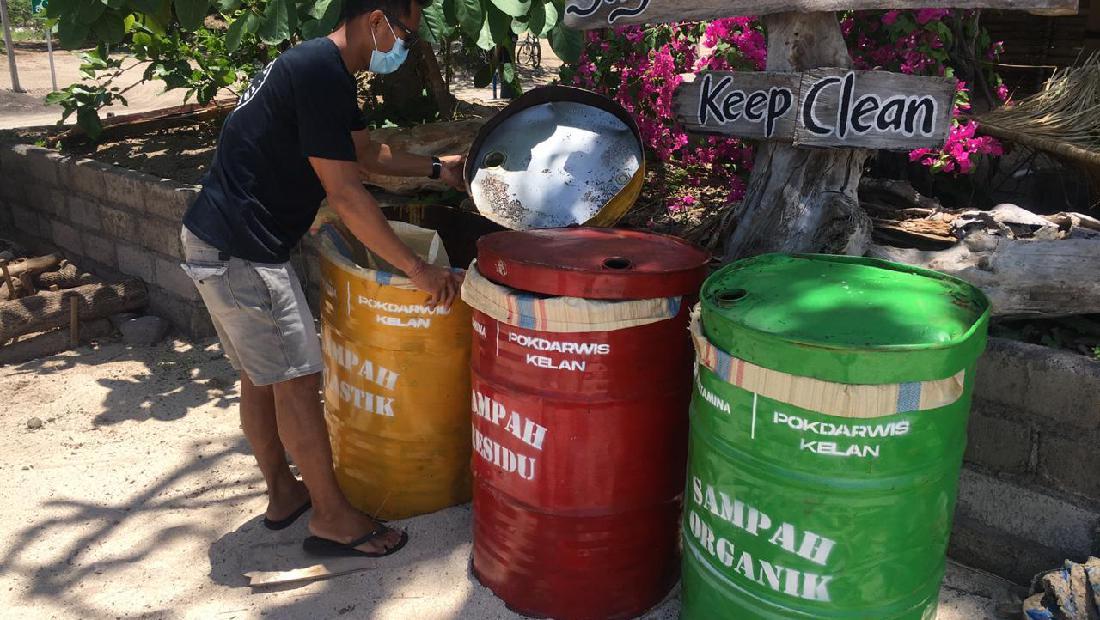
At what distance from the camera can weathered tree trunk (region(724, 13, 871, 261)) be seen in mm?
3125

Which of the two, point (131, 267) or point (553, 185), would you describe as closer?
point (553, 185)

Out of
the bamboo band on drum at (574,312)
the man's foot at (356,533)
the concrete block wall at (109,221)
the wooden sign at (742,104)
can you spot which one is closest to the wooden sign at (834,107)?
the wooden sign at (742,104)

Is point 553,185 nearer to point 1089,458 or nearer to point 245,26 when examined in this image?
point 245,26

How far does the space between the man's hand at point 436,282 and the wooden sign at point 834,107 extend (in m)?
1.13

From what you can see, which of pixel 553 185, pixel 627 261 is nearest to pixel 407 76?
pixel 553 185

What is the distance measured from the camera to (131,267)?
559 cm

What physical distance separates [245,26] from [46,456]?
200 centimetres

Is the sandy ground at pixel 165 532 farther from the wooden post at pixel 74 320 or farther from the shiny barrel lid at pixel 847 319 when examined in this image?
the shiny barrel lid at pixel 847 319

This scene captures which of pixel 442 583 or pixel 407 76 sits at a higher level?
pixel 407 76

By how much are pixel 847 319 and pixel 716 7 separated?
141 cm

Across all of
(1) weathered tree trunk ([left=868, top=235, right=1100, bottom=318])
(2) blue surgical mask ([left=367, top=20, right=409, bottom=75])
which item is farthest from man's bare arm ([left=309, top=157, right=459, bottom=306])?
(1) weathered tree trunk ([left=868, top=235, right=1100, bottom=318])

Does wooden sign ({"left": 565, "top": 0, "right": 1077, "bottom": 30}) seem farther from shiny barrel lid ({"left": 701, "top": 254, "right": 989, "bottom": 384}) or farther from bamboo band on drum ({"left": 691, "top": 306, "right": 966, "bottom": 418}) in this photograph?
bamboo band on drum ({"left": 691, "top": 306, "right": 966, "bottom": 418})

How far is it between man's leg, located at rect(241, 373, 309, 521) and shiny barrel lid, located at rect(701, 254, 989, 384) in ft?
5.49

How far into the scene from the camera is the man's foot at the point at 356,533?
10.1 feet
